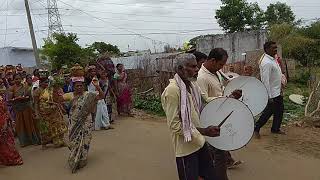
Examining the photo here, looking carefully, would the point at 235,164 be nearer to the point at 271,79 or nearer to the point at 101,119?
the point at 271,79

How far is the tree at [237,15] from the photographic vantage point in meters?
36.6

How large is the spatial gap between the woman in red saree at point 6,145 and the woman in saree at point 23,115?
1.46m

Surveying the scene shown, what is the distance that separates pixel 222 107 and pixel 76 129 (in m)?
3.46

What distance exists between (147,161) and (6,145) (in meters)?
2.54

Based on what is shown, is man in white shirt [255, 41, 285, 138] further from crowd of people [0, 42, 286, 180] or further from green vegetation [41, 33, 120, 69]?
green vegetation [41, 33, 120, 69]

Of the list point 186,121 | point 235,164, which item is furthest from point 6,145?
point 186,121

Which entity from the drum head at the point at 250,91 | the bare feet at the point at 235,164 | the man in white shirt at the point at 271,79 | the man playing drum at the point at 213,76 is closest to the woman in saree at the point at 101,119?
the man in white shirt at the point at 271,79

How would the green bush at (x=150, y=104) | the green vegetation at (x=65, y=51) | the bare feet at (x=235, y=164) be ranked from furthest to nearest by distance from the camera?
the green vegetation at (x=65, y=51), the green bush at (x=150, y=104), the bare feet at (x=235, y=164)

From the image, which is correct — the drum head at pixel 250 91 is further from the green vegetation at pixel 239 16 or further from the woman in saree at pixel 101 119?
the green vegetation at pixel 239 16

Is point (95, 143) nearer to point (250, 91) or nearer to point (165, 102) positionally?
point (250, 91)

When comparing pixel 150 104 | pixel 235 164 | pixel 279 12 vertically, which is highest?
pixel 279 12

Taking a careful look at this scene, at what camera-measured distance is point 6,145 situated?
7727mm

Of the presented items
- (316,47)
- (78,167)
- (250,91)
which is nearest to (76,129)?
(78,167)

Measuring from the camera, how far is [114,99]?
39.2ft
